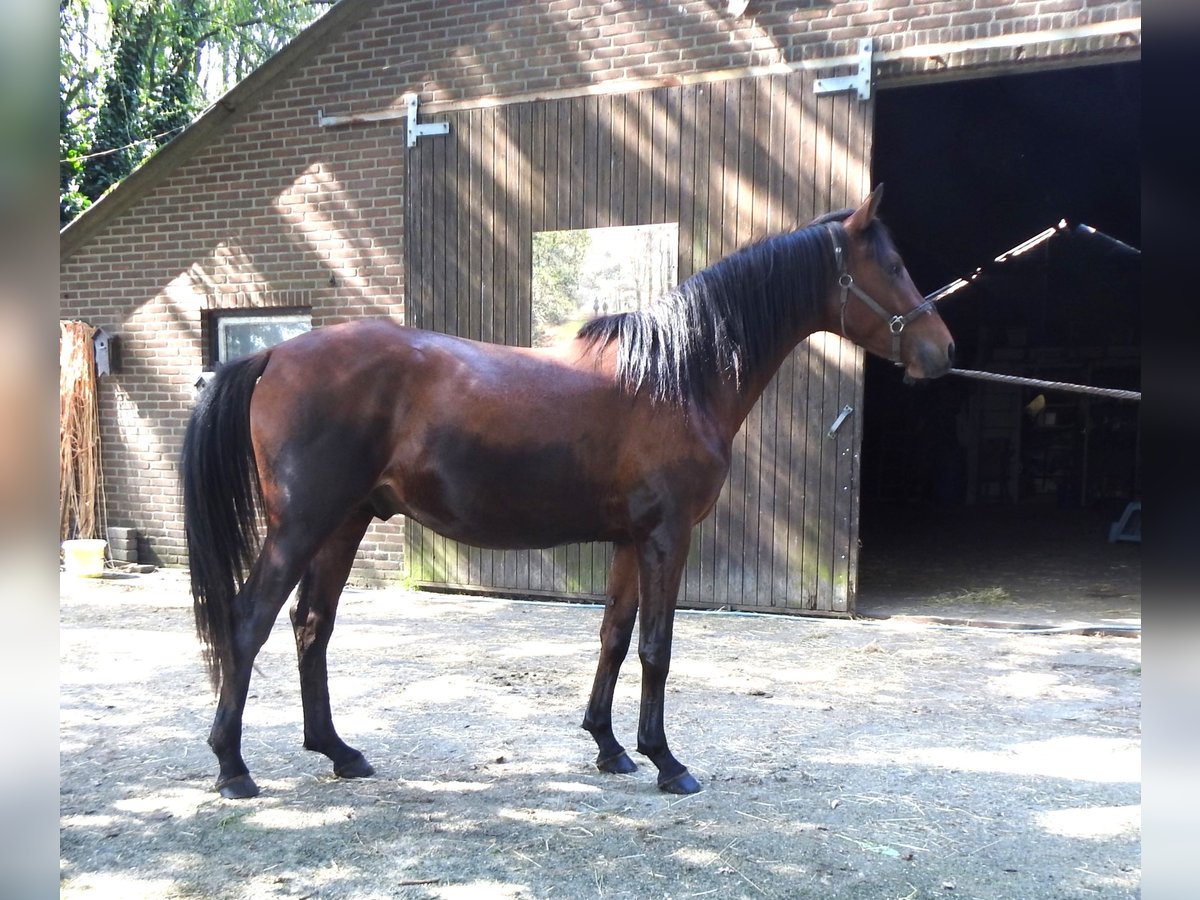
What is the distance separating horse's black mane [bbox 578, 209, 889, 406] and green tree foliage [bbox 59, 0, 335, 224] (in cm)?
984

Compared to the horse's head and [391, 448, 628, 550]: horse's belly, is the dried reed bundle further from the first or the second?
the horse's head

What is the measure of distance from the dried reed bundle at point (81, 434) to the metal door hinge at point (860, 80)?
6.95 metres

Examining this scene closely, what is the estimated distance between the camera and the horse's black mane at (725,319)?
322 cm

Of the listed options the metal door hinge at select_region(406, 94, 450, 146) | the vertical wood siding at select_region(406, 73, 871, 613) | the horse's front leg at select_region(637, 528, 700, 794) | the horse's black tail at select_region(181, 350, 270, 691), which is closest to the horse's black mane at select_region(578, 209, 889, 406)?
the horse's front leg at select_region(637, 528, 700, 794)

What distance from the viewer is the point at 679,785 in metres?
3.12

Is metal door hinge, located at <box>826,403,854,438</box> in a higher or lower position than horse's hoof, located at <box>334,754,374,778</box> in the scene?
higher

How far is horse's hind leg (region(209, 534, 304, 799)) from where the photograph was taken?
2945 millimetres

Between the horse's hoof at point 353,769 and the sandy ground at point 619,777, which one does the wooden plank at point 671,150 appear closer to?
the sandy ground at point 619,777

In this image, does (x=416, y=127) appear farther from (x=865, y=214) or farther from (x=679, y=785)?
(x=679, y=785)

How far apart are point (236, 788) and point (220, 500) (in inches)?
40.6
